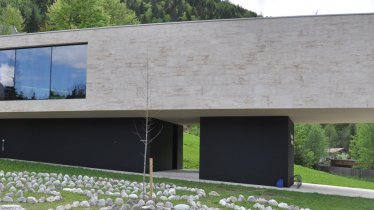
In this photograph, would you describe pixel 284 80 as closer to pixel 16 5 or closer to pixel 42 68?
pixel 42 68

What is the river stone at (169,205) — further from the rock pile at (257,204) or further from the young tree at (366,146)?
the young tree at (366,146)

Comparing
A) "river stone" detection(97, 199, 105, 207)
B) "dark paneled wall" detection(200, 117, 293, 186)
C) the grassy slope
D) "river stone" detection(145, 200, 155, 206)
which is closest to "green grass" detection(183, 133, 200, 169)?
the grassy slope

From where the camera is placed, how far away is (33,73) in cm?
1738

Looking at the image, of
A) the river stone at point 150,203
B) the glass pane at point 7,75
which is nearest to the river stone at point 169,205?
the river stone at point 150,203

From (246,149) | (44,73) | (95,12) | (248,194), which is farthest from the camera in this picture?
(95,12)

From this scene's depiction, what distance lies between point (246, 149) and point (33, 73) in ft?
27.8

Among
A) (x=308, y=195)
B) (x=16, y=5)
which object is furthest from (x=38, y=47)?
(x=16, y=5)

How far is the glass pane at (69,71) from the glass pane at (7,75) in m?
1.91

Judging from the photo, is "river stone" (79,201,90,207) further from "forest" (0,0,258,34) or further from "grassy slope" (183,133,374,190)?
"forest" (0,0,258,34)

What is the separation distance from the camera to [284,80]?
1425 centimetres

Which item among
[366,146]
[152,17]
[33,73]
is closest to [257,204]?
[33,73]

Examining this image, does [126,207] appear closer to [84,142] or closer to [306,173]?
[84,142]

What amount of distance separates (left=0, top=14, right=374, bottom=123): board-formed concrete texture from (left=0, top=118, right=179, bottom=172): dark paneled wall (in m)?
1.47

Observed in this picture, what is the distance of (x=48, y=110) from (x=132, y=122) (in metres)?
3.17
